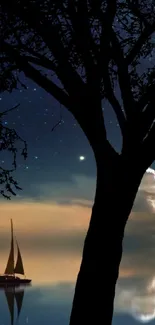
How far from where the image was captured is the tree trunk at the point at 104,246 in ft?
30.6

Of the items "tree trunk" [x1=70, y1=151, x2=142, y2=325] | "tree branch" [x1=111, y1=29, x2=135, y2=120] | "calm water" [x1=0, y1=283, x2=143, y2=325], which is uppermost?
"calm water" [x1=0, y1=283, x2=143, y2=325]

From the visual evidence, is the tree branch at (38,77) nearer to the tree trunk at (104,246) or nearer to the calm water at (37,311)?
the tree trunk at (104,246)

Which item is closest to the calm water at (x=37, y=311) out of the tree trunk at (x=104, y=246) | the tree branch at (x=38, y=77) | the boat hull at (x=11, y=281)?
the boat hull at (x=11, y=281)

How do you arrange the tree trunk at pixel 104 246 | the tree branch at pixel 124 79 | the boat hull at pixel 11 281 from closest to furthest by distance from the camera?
the tree trunk at pixel 104 246 < the tree branch at pixel 124 79 < the boat hull at pixel 11 281

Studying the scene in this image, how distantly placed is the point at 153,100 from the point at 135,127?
492mm

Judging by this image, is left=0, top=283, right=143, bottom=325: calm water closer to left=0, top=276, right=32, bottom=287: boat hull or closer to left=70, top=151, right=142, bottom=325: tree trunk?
left=0, top=276, right=32, bottom=287: boat hull

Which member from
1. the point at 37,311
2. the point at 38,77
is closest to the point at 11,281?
the point at 37,311

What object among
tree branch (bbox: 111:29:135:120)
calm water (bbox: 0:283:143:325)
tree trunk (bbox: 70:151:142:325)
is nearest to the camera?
tree trunk (bbox: 70:151:142:325)

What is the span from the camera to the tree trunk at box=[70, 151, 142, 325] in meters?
9.31

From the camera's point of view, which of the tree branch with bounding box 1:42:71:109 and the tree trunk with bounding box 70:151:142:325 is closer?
the tree trunk with bounding box 70:151:142:325

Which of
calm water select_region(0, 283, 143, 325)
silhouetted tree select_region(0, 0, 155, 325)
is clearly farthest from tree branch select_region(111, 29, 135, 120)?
calm water select_region(0, 283, 143, 325)

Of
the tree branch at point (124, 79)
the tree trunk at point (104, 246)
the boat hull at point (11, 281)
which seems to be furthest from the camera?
the boat hull at point (11, 281)

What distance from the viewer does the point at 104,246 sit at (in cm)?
938

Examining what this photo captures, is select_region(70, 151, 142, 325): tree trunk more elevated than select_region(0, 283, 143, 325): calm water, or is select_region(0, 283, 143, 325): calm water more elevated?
select_region(0, 283, 143, 325): calm water
